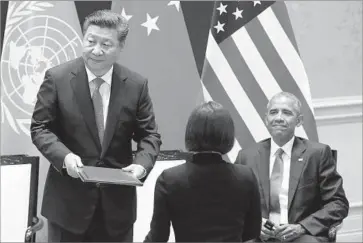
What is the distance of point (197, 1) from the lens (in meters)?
4.78

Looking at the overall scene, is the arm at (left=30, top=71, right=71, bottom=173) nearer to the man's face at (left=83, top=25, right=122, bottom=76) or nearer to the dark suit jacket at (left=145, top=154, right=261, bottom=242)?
the man's face at (left=83, top=25, right=122, bottom=76)

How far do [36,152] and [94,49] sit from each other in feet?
4.82

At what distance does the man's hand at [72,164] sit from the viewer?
290 cm

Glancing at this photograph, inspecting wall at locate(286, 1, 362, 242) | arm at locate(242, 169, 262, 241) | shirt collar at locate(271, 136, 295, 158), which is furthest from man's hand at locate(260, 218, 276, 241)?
wall at locate(286, 1, 362, 242)

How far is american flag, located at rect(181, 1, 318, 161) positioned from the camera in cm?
482

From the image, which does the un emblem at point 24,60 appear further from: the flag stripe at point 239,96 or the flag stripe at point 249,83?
the flag stripe at point 249,83

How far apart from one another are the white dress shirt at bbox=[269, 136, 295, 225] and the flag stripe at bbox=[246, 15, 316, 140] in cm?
77

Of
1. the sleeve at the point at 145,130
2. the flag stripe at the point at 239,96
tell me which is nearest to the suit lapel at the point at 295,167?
the flag stripe at the point at 239,96

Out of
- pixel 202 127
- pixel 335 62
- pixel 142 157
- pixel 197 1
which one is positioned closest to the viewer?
pixel 202 127

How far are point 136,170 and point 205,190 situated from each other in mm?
473

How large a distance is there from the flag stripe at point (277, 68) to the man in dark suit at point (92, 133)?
189 centimetres

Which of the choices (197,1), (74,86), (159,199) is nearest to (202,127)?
(159,199)

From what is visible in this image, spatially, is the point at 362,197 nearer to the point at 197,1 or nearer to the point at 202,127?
the point at 197,1

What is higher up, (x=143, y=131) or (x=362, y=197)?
(x=143, y=131)
